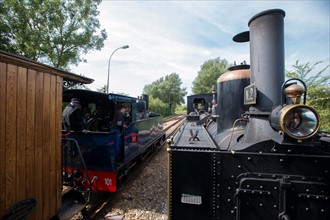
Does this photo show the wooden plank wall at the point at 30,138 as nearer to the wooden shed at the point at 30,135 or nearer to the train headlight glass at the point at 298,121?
the wooden shed at the point at 30,135

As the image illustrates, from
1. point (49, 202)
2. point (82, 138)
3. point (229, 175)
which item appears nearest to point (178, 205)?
point (229, 175)

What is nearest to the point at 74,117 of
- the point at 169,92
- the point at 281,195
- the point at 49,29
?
the point at 281,195

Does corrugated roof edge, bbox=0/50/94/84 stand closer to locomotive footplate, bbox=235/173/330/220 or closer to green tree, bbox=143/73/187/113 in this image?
locomotive footplate, bbox=235/173/330/220

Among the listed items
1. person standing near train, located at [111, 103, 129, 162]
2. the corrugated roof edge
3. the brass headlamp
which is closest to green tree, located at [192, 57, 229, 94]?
person standing near train, located at [111, 103, 129, 162]

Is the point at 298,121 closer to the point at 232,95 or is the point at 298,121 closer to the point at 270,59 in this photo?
the point at 270,59

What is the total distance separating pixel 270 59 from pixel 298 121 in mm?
983

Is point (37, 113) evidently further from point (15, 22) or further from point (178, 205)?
point (15, 22)

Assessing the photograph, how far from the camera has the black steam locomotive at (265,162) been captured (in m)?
1.95

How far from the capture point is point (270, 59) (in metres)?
2.46

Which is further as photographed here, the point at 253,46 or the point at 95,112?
the point at 95,112

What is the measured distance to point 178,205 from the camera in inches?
92.5

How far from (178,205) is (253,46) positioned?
2390mm

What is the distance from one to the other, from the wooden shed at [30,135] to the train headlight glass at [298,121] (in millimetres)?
2905

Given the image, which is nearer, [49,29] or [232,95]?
[232,95]
